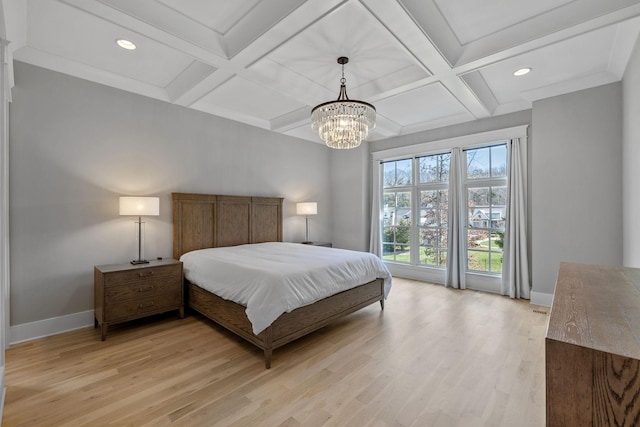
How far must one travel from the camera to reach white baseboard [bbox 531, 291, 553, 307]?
3693 millimetres

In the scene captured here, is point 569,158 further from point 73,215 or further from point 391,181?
point 73,215

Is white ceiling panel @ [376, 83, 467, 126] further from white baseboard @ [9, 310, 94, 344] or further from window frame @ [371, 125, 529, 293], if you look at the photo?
white baseboard @ [9, 310, 94, 344]

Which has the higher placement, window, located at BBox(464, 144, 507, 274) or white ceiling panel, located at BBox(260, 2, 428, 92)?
white ceiling panel, located at BBox(260, 2, 428, 92)

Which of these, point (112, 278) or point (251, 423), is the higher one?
point (112, 278)

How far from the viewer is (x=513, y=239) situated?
13.5ft

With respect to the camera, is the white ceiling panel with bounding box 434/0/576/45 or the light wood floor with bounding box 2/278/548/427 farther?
the white ceiling panel with bounding box 434/0/576/45

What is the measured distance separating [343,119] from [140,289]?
272 cm

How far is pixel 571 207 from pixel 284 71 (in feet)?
12.5

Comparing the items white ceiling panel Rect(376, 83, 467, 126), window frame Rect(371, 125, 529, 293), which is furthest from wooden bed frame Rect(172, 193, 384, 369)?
white ceiling panel Rect(376, 83, 467, 126)

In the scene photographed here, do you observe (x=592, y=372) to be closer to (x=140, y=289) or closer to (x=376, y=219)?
(x=140, y=289)

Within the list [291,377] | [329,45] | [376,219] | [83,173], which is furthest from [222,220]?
[376,219]

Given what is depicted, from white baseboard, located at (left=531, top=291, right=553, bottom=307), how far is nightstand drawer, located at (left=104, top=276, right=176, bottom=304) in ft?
14.9

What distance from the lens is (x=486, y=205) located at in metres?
4.51

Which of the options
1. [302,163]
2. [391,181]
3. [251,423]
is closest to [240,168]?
[302,163]
